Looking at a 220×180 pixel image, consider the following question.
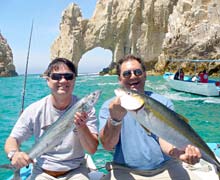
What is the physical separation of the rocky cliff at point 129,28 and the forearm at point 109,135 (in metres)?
46.3

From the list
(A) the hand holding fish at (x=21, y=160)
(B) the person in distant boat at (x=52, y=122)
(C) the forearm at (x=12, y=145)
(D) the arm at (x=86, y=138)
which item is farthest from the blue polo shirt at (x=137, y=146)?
(C) the forearm at (x=12, y=145)

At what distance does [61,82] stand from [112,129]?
813 millimetres

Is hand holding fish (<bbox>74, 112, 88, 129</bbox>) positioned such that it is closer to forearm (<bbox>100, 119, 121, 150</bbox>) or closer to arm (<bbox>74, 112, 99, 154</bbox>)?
arm (<bbox>74, 112, 99, 154</bbox>)

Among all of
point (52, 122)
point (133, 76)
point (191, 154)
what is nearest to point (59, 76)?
point (52, 122)

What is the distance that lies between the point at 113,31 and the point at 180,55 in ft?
94.8

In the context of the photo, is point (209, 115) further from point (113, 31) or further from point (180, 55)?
point (113, 31)

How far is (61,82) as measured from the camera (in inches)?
137

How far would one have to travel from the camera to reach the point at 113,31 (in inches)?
2815

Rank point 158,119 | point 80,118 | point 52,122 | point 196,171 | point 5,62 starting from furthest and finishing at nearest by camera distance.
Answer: point 5,62
point 196,171
point 52,122
point 80,118
point 158,119

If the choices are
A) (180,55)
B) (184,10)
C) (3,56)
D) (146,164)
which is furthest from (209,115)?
(3,56)

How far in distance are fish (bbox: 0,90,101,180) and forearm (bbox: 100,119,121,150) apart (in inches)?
12.7

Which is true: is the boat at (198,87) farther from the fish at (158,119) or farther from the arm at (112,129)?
the fish at (158,119)

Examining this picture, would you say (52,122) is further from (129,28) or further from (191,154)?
(129,28)

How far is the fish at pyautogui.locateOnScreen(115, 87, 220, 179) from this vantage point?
2578mm
